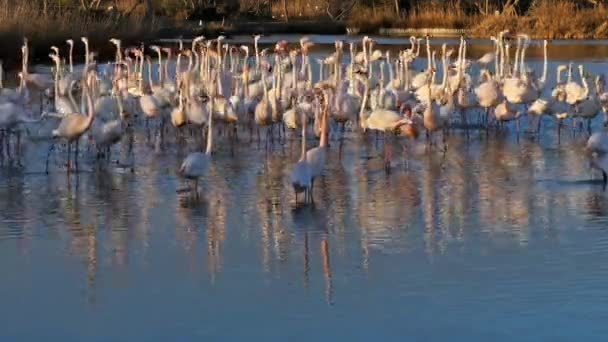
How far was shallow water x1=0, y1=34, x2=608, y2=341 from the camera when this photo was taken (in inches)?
233

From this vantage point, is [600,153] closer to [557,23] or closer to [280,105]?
[280,105]

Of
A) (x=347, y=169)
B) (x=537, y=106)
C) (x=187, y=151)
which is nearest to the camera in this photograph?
(x=347, y=169)

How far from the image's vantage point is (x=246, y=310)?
6133mm

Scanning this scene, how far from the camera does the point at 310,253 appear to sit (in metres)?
7.48

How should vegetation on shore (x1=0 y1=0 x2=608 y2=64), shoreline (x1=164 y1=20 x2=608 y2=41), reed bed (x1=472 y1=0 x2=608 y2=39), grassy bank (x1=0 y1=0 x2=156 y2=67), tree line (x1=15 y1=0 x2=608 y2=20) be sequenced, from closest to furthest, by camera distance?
grassy bank (x1=0 y1=0 x2=156 y2=67) → vegetation on shore (x1=0 y1=0 x2=608 y2=64) → reed bed (x1=472 y1=0 x2=608 y2=39) → shoreline (x1=164 y1=20 x2=608 y2=41) → tree line (x1=15 y1=0 x2=608 y2=20)

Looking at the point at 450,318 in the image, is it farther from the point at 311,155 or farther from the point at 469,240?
the point at 311,155

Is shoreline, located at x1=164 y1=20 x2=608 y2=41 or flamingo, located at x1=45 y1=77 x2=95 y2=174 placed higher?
shoreline, located at x1=164 y1=20 x2=608 y2=41

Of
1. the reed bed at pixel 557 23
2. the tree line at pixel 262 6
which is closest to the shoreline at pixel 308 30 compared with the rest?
the reed bed at pixel 557 23

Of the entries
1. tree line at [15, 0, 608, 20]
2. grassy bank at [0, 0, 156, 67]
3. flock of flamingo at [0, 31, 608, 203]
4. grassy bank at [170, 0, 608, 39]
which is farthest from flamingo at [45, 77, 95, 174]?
tree line at [15, 0, 608, 20]

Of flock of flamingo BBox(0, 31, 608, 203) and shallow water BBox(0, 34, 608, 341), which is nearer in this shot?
shallow water BBox(0, 34, 608, 341)

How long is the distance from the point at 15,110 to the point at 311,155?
3.47m

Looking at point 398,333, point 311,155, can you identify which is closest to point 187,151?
point 311,155

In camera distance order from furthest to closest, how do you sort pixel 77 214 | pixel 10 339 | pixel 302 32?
pixel 302 32 < pixel 77 214 < pixel 10 339

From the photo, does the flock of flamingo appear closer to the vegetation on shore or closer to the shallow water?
the shallow water
